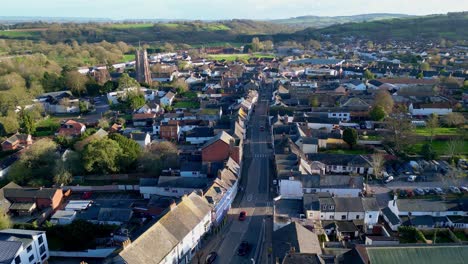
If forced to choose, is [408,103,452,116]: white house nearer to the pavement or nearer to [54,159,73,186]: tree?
the pavement

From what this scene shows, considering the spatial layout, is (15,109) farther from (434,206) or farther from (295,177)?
(434,206)

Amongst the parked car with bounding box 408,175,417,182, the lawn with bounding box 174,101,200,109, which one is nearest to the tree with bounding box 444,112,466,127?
the parked car with bounding box 408,175,417,182

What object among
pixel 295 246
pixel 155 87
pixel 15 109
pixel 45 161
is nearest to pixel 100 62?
pixel 155 87

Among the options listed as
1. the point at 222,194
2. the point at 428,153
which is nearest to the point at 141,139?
the point at 222,194

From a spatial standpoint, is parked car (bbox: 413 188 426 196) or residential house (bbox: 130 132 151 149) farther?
residential house (bbox: 130 132 151 149)

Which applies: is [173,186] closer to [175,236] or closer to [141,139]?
[175,236]
